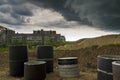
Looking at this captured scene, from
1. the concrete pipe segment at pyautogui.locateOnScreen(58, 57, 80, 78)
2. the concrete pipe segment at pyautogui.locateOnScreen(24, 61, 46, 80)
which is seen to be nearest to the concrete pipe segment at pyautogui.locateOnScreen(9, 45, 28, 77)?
the concrete pipe segment at pyautogui.locateOnScreen(24, 61, 46, 80)

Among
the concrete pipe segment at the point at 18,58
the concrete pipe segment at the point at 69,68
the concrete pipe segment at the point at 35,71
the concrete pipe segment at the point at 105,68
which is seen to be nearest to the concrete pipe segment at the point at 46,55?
the concrete pipe segment at the point at 18,58

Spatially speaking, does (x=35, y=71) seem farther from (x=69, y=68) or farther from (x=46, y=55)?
(x=46, y=55)

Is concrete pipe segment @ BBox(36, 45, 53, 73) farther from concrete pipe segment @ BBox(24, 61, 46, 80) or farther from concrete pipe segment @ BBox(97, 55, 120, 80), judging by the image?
concrete pipe segment @ BBox(97, 55, 120, 80)

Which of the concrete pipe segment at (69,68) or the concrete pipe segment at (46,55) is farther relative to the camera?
the concrete pipe segment at (46,55)

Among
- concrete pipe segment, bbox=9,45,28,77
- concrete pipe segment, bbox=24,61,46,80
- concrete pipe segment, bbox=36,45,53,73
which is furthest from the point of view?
concrete pipe segment, bbox=36,45,53,73

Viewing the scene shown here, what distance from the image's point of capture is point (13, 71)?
13.6 m

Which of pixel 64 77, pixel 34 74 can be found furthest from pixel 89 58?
pixel 34 74

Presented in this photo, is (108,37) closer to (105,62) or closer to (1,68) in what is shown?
(1,68)

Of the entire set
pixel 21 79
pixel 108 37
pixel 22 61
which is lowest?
pixel 21 79

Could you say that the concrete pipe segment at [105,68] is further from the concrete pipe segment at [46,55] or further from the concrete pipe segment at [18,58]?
the concrete pipe segment at [18,58]

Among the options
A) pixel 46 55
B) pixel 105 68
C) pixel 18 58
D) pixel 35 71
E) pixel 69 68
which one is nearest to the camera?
pixel 105 68

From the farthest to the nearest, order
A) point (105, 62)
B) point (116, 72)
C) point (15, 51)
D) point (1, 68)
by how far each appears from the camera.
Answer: point (1, 68), point (15, 51), point (105, 62), point (116, 72)

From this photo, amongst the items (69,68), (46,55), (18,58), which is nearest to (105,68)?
(69,68)

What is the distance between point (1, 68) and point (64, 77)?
6023 mm
